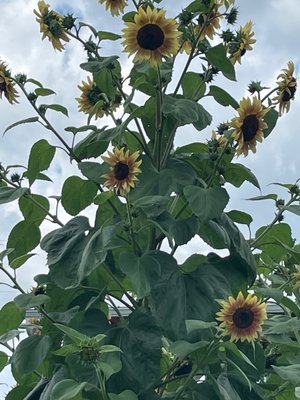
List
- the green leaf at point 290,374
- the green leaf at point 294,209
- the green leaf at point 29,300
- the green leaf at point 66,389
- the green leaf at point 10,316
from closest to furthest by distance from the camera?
1. the green leaf at point 66,389
2. the green leaf at point 290,374
3. the green leaf at point 29,300
4. the green leaf at point 10,316
5. the green leaf at point 294,209

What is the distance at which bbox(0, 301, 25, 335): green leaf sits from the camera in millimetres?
1809

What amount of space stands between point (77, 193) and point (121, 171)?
29cm

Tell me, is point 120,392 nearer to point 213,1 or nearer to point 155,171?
point 155,171

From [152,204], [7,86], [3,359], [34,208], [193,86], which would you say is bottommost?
[3,359]

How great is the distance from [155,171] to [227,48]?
38 cm

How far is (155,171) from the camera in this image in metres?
1.80

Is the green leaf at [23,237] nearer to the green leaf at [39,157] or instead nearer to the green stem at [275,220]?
the green leaf at [39,157]

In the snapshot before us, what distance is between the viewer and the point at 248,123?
68.7 inches

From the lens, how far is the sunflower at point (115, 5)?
6.41 feet

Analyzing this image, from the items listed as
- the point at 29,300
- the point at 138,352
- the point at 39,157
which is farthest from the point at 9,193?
the point at 138,352

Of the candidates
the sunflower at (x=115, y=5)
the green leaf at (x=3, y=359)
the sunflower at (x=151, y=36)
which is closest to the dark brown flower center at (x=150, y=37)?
the sunflower at (x=151, y=36)

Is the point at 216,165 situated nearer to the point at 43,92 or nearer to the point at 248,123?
the point at 248,123

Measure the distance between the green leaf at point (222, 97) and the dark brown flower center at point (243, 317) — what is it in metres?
0.56

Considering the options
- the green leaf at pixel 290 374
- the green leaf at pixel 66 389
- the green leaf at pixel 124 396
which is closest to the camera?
the green leaf at pixel 66 389
